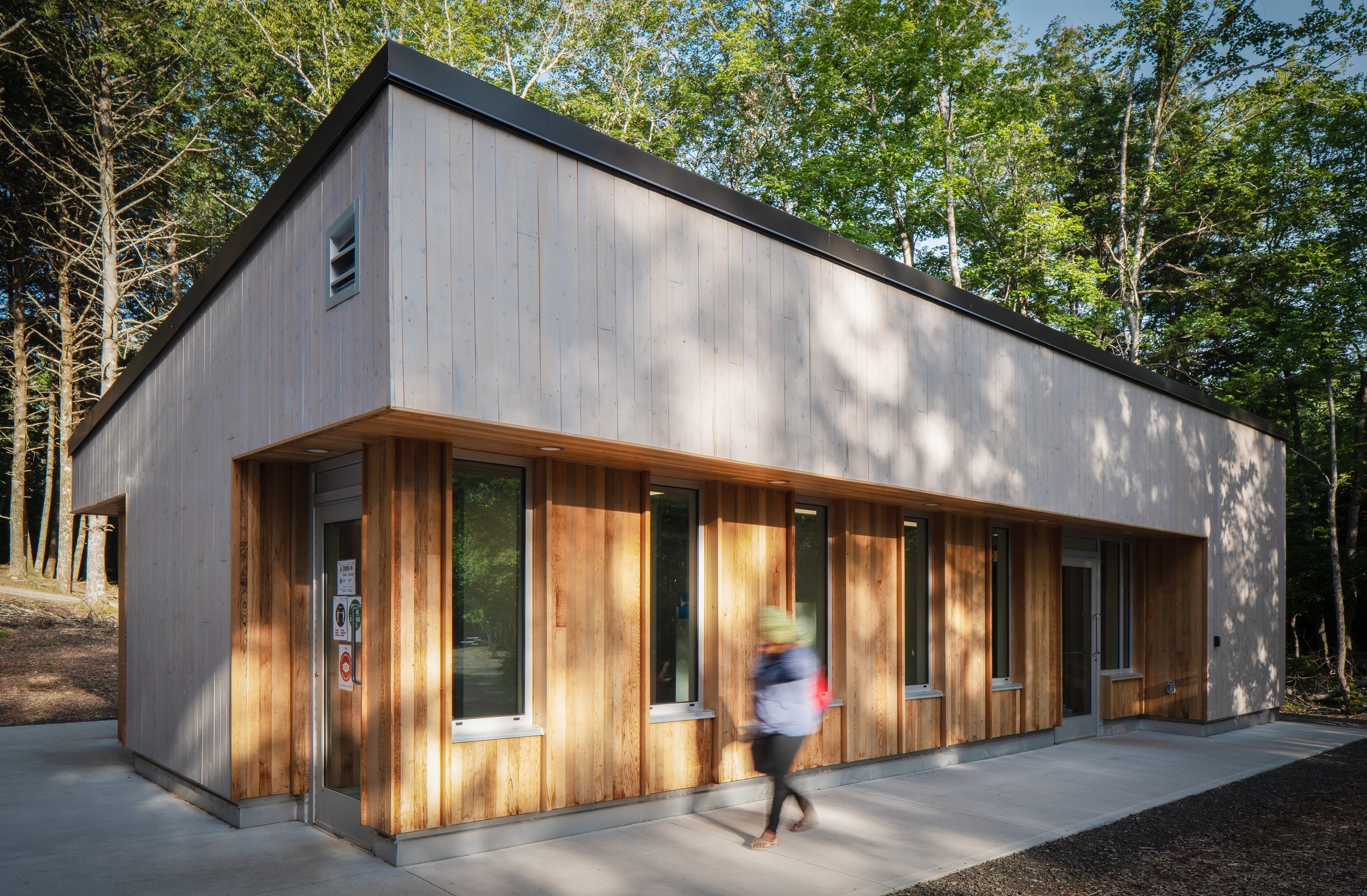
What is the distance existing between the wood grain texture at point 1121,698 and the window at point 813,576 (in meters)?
5.92

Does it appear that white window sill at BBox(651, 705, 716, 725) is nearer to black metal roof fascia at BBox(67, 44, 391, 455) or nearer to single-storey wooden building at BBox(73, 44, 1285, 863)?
single-storey wooden building at BBox(73, 44, 1285, 863)

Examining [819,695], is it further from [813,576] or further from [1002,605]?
[1002,605]

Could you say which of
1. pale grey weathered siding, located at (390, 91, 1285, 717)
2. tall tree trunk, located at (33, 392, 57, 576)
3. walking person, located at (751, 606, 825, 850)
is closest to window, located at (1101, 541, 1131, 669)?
pale grey weathered siding, located at (390, 91, 1285, 717)

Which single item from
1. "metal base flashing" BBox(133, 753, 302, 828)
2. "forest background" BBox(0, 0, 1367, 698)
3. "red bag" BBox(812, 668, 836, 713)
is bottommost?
"metal base flashing" BBox(133, 753, 302, 828)

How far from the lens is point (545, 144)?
568 cm

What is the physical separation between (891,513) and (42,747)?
371 inches

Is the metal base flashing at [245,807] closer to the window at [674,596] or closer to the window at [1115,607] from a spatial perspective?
the window at [674,596]

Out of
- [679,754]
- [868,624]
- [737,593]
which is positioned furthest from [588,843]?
[868,624]

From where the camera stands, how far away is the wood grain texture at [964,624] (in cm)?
1009

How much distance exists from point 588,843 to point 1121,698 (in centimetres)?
966

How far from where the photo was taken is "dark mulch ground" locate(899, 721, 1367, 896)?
5836 millimetres

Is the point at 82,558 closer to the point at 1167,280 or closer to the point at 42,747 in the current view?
the point at 42,747

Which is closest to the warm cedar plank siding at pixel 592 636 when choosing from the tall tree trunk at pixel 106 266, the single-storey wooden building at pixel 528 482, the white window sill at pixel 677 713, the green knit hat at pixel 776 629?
the single-storey wooden building at pixel 528 482

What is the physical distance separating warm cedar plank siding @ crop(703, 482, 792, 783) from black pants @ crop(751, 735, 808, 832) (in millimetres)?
1158
